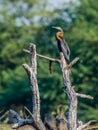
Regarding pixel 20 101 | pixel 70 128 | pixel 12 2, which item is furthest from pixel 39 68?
pixel 70 128

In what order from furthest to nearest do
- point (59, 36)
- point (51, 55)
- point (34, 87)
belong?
point (51, 55) → point (59, 36) → point (34, 87)

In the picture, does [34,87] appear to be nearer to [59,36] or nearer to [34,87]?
[34,87]

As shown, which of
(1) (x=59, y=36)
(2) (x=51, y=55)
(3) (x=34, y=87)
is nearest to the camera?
(3) (x=34, y=87)

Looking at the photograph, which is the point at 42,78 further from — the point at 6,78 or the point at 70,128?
the point at 70,128

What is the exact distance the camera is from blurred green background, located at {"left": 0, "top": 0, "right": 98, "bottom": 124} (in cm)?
3084

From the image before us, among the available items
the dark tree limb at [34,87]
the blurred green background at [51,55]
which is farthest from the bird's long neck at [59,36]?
the blurred green background at [51,55]

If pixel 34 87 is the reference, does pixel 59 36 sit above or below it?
above

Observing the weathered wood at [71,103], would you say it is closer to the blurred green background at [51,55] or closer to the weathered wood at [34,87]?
the weathered wood at [34,87]

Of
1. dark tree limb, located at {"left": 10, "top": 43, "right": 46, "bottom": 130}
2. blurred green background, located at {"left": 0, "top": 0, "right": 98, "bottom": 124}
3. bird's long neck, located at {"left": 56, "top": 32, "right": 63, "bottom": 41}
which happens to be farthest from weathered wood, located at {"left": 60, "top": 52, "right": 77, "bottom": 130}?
blurred green background, located at {"left": 0, "top": 0, "right": 98, "bottom": 124}

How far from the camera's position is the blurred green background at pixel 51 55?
30844mm

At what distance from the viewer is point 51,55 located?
1329 inches

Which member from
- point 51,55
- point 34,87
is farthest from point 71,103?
point 51,55

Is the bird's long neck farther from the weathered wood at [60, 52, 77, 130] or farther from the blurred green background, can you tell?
the blurred green background

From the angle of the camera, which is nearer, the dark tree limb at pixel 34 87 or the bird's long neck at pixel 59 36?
the dark tree limb at pixel 34 87
